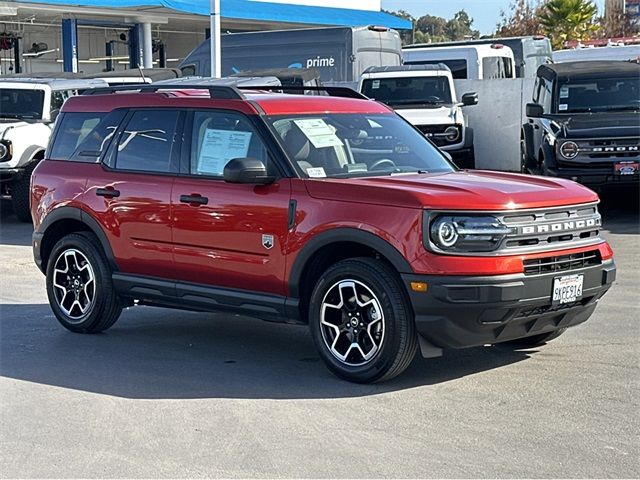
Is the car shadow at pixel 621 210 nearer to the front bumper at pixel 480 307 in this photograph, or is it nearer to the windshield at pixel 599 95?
the windshield at pixel 599 95

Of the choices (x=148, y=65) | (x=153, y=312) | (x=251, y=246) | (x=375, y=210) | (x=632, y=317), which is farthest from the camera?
(x=148, y=65)

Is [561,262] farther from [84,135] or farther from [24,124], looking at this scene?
[24,124]

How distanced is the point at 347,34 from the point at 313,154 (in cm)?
1759

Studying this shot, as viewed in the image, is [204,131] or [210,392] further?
[204,131]

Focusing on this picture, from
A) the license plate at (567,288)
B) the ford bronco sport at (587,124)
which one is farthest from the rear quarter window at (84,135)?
the ford bronco sport at (587,124)

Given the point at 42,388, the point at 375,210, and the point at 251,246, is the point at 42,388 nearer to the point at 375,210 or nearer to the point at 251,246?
the point at 251,246

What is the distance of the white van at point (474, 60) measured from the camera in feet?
78.1

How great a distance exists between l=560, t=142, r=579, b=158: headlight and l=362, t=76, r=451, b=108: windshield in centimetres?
451

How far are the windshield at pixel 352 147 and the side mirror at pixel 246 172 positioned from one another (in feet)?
0.84

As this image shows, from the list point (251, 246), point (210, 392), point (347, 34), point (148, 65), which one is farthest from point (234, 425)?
point (148, 65)

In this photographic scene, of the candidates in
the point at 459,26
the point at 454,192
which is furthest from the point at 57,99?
the point at 459,26

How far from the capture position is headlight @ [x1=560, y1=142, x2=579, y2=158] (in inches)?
558

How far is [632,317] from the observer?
8594 mm

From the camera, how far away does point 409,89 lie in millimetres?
18672
